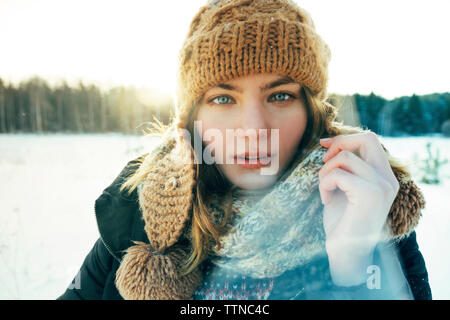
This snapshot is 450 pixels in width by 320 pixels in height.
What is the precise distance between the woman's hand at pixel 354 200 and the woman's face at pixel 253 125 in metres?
0.20

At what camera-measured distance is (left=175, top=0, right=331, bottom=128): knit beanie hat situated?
1.04 m

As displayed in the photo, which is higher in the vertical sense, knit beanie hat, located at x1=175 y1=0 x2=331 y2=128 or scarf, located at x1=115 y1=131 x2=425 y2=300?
knit beanie hat, located at x1=175 y1=0 x2=331 y2=128

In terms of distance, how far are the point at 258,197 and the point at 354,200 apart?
1.49 ft

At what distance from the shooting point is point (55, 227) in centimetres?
359

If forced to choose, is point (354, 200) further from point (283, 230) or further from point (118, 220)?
point (118, 220)

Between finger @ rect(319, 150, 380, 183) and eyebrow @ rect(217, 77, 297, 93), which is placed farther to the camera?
eyebrow @ rect(217, 77, 297, 93)

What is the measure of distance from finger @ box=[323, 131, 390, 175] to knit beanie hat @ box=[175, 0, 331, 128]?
334 mm

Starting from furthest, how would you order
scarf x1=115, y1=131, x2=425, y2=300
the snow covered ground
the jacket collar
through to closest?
the snow covered ground, the jacket collar, scarf x1=115, y1=131, x2=425, y2=300

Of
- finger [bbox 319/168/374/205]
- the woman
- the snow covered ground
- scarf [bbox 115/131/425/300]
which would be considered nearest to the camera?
finger [bbox 319/168/374/205]

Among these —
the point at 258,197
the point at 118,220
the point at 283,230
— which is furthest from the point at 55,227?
the point at 283,230

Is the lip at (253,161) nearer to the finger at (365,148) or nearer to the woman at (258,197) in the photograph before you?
the woman at (258,197)

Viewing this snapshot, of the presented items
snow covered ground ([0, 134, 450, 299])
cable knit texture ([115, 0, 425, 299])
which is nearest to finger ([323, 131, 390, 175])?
cable knit texture ([115, 0, 425, 299])

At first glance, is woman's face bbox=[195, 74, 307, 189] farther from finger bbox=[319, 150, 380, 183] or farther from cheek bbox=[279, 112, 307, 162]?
finger bbox=[319, 150, 380, 183]
